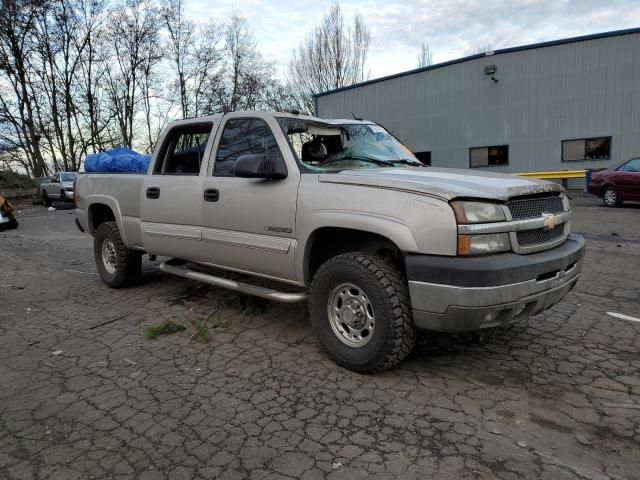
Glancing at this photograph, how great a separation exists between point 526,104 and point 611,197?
30.7ft

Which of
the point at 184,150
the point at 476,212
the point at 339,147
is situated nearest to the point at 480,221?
the point at 476,212

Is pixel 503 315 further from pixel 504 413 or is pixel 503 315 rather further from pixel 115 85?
pixel 115 85

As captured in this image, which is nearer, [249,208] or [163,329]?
[249,208]

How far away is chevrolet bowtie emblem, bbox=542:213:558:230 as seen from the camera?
3.28 m

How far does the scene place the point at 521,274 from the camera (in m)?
2.93

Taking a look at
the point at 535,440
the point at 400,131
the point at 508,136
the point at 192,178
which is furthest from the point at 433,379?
Answer: the point at 400,131

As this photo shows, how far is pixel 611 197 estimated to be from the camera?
1383cm

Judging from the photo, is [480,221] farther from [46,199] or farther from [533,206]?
[46,199]

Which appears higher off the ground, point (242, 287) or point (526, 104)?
point (526, 104)

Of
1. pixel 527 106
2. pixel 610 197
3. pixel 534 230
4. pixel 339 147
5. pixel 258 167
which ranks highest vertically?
pixel 527 106

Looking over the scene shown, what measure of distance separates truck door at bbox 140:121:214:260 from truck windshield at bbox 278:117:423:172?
0.96 m

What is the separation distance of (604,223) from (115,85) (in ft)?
112

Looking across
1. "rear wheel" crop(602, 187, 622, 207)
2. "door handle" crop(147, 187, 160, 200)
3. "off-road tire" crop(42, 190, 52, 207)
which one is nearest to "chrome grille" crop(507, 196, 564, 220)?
"door handle" crop(147, 187, 160, 200)

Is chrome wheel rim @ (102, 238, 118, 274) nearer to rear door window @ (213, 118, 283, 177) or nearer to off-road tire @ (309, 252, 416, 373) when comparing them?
rear door window @ (213, 118, 283, 177)
